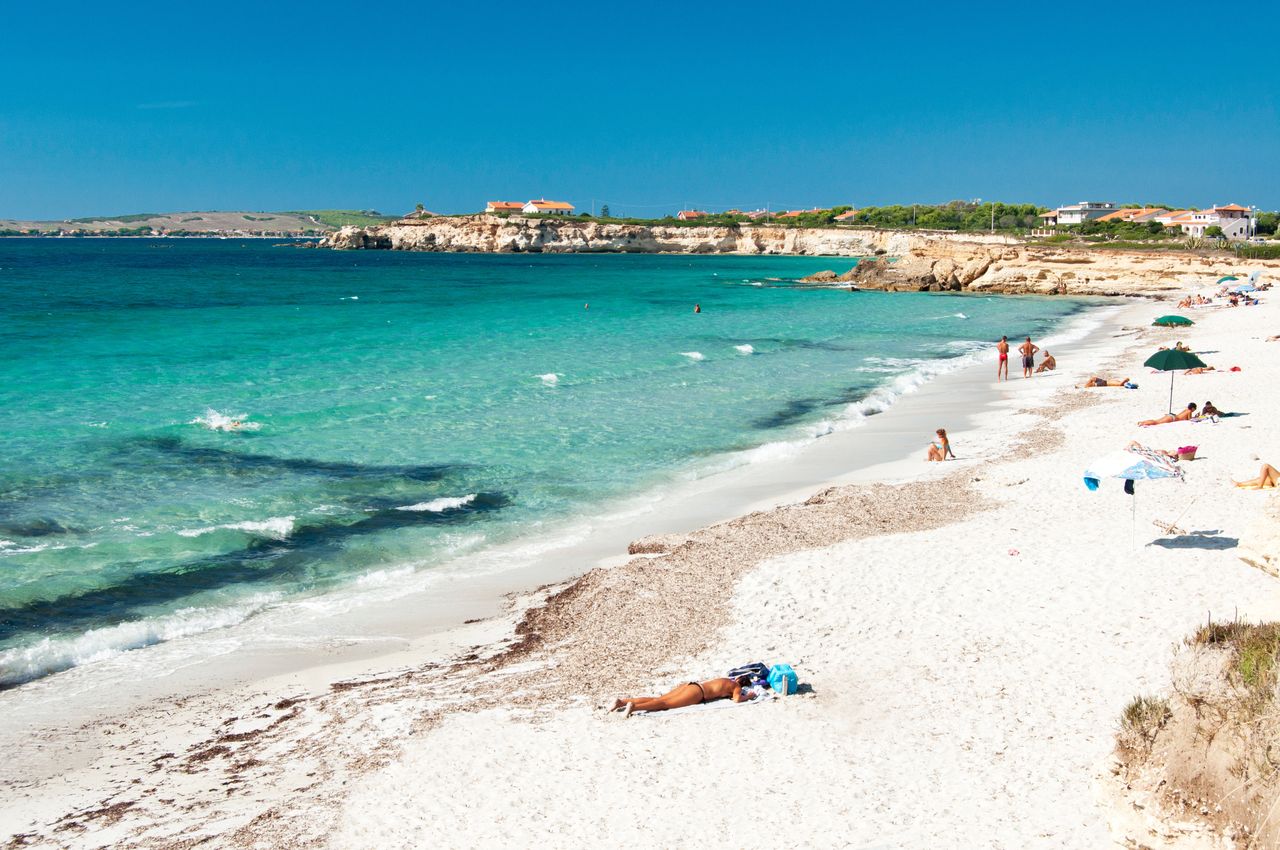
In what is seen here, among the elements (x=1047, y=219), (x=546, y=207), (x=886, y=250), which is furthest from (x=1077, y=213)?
(x=546, y=207)

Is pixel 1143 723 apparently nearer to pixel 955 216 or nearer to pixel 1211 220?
pixel 1211 220

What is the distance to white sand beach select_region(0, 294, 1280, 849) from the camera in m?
6.65

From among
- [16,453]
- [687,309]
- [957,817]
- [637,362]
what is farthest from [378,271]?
[957,817]

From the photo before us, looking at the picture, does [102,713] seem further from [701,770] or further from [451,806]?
[701,770]

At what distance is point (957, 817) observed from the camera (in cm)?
648

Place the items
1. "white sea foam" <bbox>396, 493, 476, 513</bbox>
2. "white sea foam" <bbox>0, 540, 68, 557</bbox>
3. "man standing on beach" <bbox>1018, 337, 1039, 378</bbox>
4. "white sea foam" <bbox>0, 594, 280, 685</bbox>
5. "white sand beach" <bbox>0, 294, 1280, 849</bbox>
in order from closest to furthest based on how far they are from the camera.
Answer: "white sand beach" <bbox>0, 294, 1280, 849</bbox>, "white sea foam" <bbox>0, 594, 280, 685</bbox>, "white sea foam" <bbox>0, 540, 68, 557</bbox>, "white sea foam" <bbox>396, 493, 476, 513</bbox>, "man standing on beach" <bbox>1018, 337, 1039, 378</bbox>

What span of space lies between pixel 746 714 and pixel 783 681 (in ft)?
1.74

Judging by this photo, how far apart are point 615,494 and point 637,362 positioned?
17308mm

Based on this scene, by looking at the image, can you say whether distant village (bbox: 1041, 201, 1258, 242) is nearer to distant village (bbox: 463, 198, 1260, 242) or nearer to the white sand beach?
distant village (bbox: 463, 198, 1260, 242)

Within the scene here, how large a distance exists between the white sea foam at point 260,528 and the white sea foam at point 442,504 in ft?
6.20

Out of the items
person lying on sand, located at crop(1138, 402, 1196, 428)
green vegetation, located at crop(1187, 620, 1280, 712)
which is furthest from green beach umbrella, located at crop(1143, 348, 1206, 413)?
green vegetation, located at crop(1187, 620, 1280, 712)

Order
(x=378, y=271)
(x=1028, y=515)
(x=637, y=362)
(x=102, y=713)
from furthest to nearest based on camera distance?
(x=378, y=271)
(x=637, y=362)
(x=1028, y=515)
(x=102, y=713)

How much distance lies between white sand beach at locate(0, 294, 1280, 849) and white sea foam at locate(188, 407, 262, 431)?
12.6 m

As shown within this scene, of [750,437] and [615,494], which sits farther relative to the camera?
[750,437]
